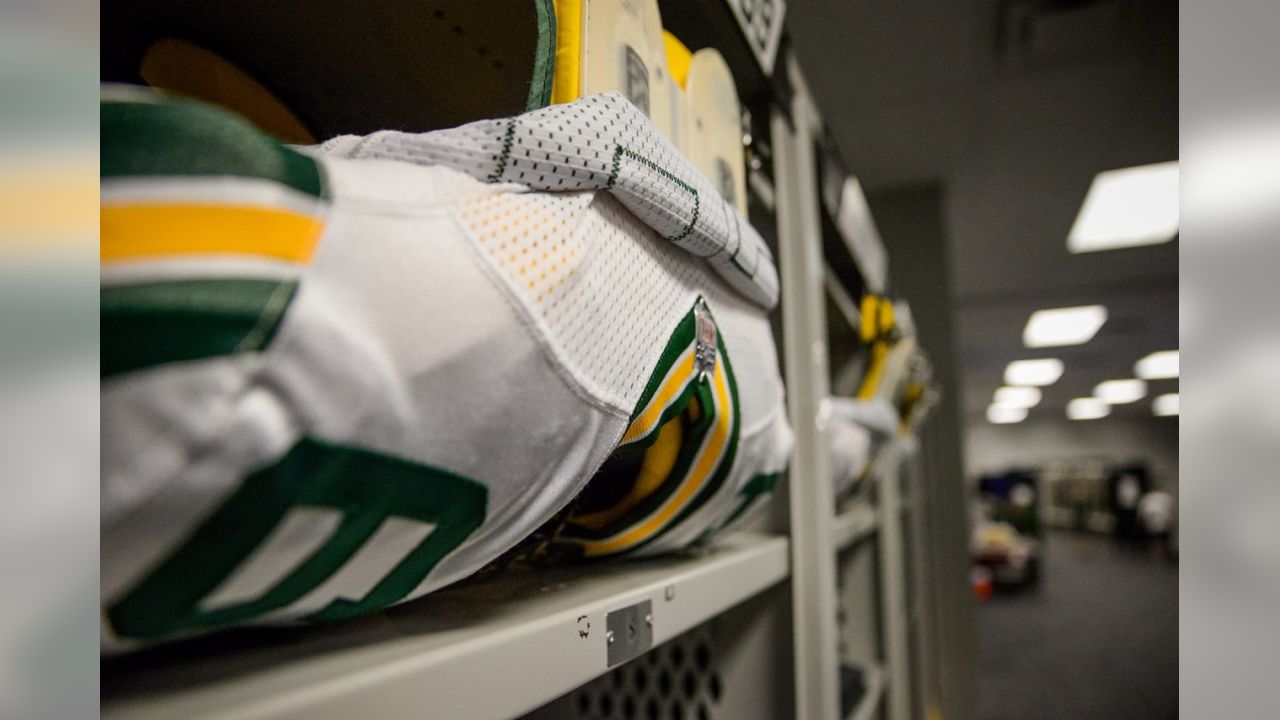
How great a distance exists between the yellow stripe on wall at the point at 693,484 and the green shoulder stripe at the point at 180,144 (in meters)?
0.27

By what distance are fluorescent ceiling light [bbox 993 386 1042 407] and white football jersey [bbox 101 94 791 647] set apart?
4082 mm

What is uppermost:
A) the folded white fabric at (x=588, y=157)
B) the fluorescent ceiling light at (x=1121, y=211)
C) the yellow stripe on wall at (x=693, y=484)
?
the fluorescent ceiling light at (x=1121, y=211)

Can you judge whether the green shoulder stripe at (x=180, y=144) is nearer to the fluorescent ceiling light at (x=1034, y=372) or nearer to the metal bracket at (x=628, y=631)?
the metal bracket at (x=628, y=631)

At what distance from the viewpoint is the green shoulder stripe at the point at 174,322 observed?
0.13 m

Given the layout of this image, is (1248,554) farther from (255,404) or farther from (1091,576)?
(1091,576)

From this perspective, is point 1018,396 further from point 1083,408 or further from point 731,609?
point 731,609

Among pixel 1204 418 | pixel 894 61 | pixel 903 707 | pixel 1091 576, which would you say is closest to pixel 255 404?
pixel 1204 418

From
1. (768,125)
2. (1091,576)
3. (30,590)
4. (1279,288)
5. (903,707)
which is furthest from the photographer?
(1091,576)

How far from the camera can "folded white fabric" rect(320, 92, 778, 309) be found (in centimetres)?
22

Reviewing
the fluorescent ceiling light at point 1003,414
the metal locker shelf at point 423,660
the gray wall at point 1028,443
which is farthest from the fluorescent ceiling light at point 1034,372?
the metal locker shelf at point 423,660

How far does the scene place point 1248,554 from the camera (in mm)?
340

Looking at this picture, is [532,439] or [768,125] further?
[768,125]

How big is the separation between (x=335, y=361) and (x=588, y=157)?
0.13 meters

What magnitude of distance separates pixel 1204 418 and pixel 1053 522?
9.40 meters
